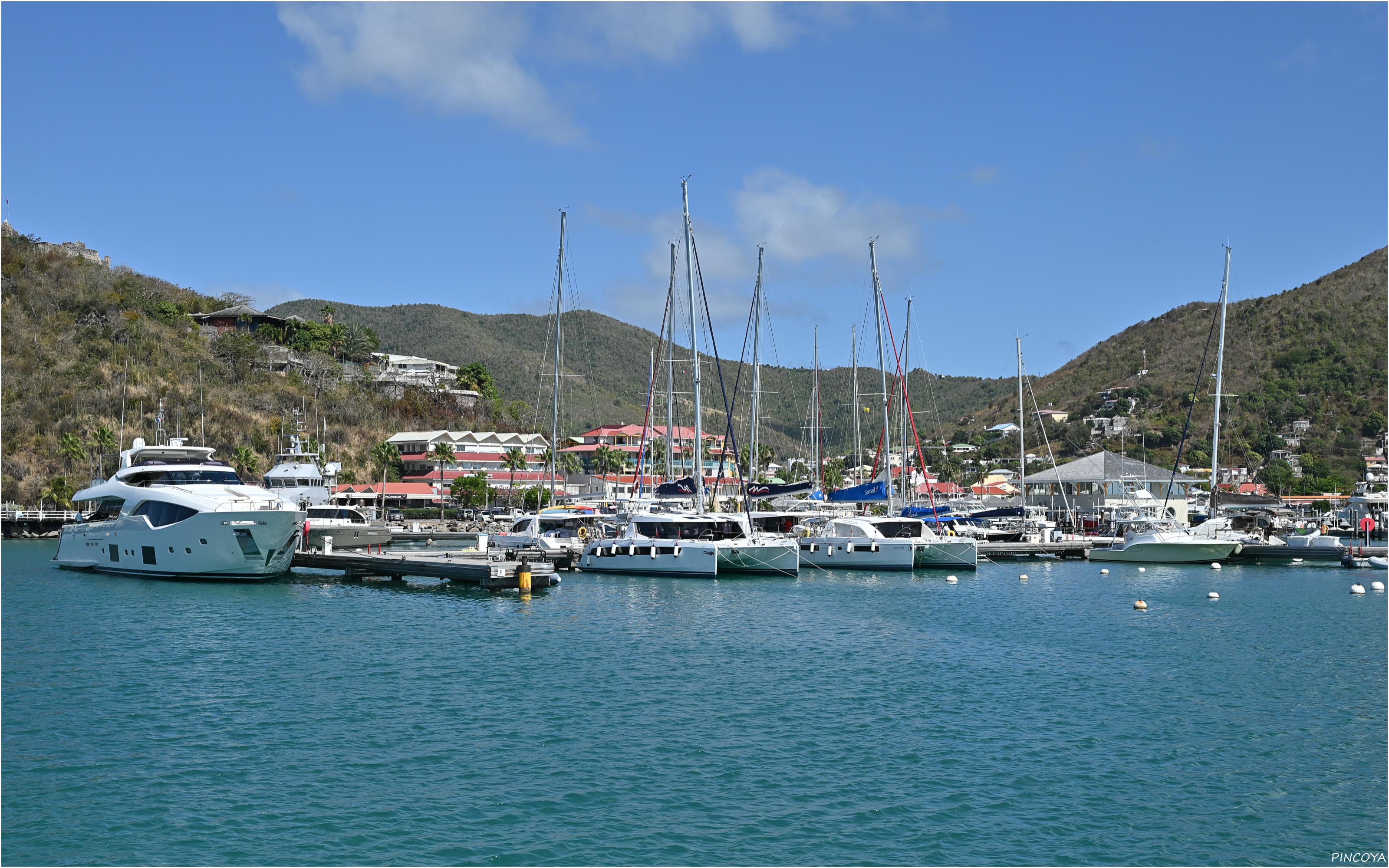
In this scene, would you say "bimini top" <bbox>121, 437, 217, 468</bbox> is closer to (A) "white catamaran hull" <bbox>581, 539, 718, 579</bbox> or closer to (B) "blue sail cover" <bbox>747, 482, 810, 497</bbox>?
(A) "white catamaran hull" <bbox>581, 539, 718, 579</bbox>

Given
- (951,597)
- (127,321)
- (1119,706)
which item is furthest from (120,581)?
(127,321)

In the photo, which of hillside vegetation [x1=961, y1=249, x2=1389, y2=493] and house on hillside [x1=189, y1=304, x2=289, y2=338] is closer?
hillside vegetation [x1=961, y1=249, x2=1389, y2=493]

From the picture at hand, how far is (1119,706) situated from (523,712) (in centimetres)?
1366

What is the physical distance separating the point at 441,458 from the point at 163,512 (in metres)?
56.7

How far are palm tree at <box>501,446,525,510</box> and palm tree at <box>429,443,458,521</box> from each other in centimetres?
546

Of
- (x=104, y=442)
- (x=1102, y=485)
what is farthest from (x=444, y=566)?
(x=104, y=442)

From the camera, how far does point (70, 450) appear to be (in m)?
93.5

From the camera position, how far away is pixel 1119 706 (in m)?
24.1

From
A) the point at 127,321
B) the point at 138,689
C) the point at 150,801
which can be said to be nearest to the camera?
the point at 150,801

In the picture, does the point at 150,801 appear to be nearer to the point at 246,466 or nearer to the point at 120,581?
the point at 120,581

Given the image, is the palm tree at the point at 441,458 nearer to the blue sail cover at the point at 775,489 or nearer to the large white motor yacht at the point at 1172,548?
the blue sail cover at the point at 775,489

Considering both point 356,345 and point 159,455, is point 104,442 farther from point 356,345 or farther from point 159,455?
point 356,345

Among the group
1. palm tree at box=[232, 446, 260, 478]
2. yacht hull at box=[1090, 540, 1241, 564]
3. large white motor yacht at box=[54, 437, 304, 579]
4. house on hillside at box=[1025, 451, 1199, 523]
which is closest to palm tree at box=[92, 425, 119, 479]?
palm tree at box=[232, 446, 260, 478]

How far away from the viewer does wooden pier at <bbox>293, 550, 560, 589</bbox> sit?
45.3 metres
